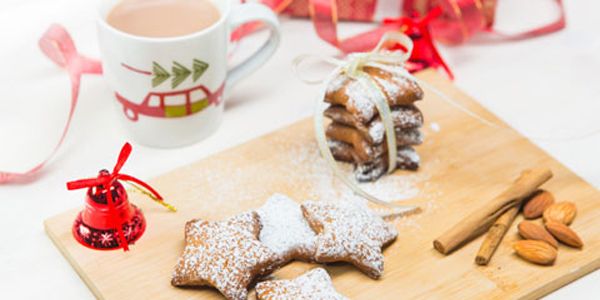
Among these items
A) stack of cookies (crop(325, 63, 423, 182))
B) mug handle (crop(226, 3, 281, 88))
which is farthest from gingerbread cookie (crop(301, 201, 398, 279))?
mug handle (crop(226, 3, 281, 88))

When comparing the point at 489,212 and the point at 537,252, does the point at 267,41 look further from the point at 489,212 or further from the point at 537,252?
the point at 537,252

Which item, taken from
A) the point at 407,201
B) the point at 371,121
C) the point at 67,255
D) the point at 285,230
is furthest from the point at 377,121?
the point at 67,255

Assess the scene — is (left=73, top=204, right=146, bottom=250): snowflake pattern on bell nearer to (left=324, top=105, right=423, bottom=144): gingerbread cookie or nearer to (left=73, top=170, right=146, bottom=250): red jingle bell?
(left=73, top=170, right=146, bottom=250): red jingle bell

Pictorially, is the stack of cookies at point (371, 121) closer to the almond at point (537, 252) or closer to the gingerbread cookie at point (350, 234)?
the gingerbread cookie at point (350, 234)

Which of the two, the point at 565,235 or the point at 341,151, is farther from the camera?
the point at 341,151

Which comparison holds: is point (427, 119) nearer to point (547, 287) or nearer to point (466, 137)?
point (466, 137)

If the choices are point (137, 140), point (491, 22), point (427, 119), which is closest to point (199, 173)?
point (137, 140)
